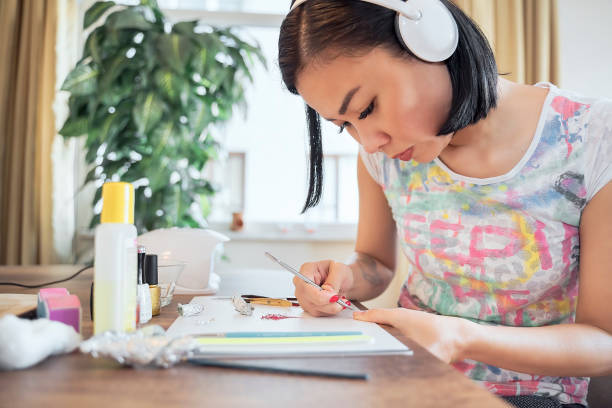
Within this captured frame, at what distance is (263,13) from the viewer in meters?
2.95

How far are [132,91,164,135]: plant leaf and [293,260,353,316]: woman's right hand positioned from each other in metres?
1.56

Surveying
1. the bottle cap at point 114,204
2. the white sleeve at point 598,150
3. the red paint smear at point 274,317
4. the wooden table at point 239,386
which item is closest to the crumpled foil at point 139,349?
the wooden table at point 239,386

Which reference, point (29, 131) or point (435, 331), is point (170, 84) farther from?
point (435, 331)

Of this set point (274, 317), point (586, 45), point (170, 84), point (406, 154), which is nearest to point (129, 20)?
point (170, 84)

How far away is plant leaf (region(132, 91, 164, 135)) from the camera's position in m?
2.23

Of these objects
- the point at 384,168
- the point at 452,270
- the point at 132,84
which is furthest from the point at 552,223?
the point at 132,84

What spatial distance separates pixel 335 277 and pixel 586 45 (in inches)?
96.4

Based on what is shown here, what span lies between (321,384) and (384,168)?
741 mm

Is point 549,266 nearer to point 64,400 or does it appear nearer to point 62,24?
point 64,400

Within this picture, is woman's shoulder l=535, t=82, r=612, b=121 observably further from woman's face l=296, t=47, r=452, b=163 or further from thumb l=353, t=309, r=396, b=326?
thumb l=353, t=309, r=396, b=326

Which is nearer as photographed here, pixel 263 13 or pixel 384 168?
pixel 384 168

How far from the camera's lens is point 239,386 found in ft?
1.35

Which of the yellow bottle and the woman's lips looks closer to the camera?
the yellow bottle

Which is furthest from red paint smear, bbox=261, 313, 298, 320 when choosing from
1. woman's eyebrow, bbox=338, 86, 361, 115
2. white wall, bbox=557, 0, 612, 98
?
white wall, bbox=557, 0, 612, 98
